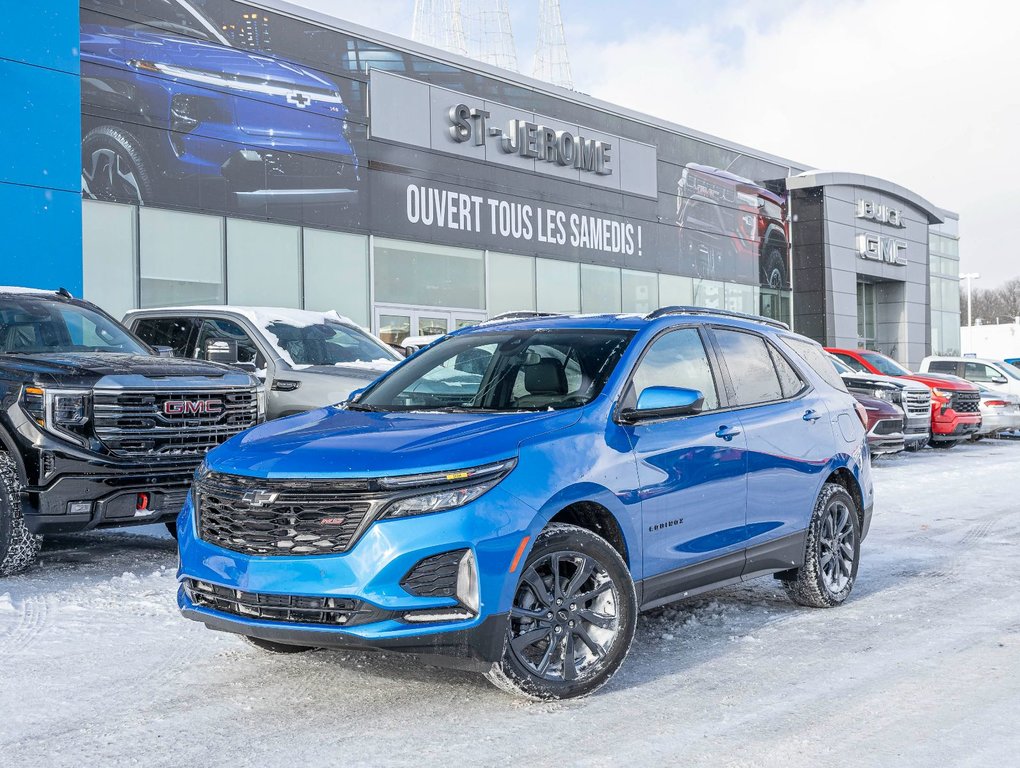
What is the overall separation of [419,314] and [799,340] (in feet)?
59.3

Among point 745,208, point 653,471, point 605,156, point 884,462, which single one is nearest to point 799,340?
point 653,471

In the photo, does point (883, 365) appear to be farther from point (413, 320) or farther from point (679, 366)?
point (679, 366)

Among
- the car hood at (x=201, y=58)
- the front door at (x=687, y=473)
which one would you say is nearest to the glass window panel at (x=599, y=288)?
the car hood at (x=201, y=58)

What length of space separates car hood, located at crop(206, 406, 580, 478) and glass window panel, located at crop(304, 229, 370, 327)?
680 inches

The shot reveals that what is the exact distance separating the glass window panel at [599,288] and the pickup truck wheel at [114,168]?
13227mm

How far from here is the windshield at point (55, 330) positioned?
8516mm

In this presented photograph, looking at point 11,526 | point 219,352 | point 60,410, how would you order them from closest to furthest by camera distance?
point 11,526 < point 60,410 < point 219,352

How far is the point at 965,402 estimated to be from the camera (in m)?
20.1

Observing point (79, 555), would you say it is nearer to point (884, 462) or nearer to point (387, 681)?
point (387, 681)

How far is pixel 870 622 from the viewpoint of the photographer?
636 centimetres

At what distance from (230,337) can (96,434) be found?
3.75 metres

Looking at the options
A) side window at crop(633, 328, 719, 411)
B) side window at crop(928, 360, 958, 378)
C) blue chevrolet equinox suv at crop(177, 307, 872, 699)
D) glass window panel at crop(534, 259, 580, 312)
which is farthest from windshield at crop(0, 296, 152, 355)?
glass window panel at crop(534, 259, 580, 312)

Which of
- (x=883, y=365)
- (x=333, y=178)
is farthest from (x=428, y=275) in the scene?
(x=883, y=365)

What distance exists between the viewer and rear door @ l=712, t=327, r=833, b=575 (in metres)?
6.08
